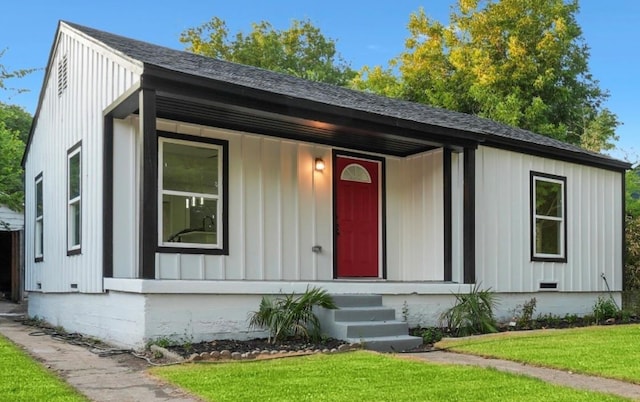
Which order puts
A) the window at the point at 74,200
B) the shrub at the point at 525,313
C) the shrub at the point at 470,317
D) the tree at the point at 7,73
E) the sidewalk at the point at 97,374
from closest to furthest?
1. the sidewalk at the point at 97,374
2. the shrub at the point at 470,317
3. the window at the point at 74,200
4. the shrub at the point at 525,313
5. the tree at the point at 7,73

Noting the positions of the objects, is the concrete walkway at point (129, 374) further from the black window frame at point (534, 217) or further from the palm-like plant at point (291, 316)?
the black window frame at point (534, 217)

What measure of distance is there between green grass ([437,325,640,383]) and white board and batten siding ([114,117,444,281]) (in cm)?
224

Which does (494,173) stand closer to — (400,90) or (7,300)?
(7,300)

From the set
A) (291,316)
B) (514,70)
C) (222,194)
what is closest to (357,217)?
(222,194)

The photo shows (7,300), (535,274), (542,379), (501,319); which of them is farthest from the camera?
(7,300)

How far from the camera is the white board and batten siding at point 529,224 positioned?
987 centimetres

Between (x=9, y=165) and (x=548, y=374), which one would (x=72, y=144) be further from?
(x=9, y=165)

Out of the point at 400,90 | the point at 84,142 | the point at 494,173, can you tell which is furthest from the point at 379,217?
the point at 400,90

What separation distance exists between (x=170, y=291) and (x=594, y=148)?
58.6 ft

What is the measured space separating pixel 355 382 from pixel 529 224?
21.6 ft

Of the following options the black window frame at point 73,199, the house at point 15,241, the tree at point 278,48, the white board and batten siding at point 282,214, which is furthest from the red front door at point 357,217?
the tree at point 278,48

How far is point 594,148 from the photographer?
68.1 ft

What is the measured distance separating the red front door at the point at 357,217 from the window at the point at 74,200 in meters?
3.62

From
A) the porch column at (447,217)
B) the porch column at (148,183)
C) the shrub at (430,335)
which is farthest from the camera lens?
the porch column at (447,217)
